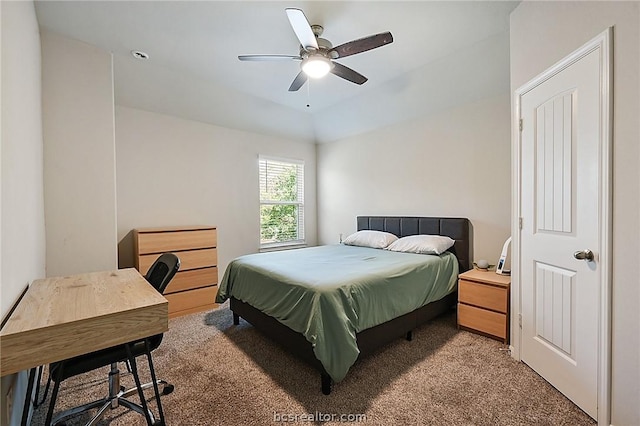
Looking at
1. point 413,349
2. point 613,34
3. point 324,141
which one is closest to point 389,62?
point 613,34

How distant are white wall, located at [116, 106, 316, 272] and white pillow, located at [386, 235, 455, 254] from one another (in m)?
2.35

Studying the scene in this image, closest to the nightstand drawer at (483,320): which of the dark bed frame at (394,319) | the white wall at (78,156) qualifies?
the dark bed frame at (394,319)

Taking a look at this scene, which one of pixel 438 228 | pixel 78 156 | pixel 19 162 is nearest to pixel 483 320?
pixel 438 228

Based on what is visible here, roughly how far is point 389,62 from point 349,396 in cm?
308

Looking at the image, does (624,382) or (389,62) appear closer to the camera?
(624,382)

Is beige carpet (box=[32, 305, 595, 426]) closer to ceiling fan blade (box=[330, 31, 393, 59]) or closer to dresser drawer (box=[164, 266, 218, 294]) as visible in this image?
dresser drawer (box=[164, 266, 218, 294])

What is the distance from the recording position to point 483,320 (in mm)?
2590

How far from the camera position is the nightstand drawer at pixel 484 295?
246 centimetres

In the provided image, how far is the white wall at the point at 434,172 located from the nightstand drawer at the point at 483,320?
0.79 m

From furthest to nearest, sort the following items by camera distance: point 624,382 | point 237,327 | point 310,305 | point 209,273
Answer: point 209,273
point 237,327
point 310,305
point 624,382

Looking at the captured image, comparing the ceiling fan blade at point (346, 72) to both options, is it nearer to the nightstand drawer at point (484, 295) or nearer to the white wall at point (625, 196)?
the white wall at point (625, 196)

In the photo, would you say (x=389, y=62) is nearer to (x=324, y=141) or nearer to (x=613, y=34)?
(x=613, y=34)

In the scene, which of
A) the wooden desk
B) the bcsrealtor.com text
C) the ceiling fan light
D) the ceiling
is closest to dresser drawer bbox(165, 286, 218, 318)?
the wooden desk

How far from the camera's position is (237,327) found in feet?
9.45
